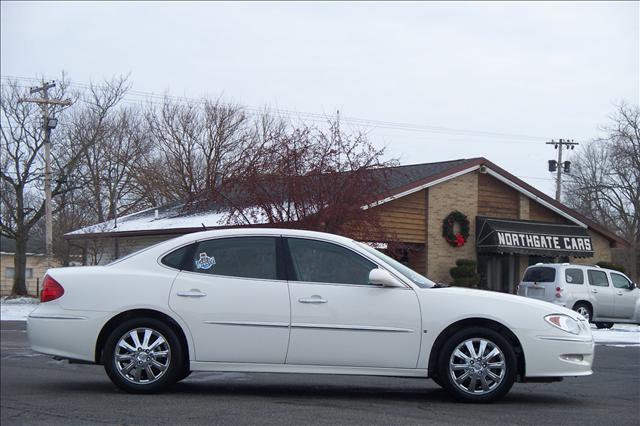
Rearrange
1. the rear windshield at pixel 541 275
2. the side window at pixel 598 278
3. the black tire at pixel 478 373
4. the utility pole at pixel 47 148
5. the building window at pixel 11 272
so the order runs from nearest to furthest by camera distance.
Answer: the black tire at pixel 478 373, the rear windshield at pixel 541 275, the side window at pixel 598 278, the utility pole at pixel 47 148, the building window at pixel 11 272

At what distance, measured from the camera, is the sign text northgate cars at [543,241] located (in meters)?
28.1

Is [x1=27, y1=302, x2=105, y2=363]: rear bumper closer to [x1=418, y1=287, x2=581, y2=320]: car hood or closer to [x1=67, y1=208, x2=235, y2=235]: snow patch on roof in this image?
[x1=418, y1=287, x2=581, y2=320]: car hood

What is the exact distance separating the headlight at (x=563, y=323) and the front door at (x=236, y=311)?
2.39 metres

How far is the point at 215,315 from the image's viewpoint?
769 centimetres

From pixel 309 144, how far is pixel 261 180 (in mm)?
1628

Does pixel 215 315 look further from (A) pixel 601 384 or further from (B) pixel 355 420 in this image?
(A) pixel 601 384

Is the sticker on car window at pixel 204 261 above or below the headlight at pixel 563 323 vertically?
above

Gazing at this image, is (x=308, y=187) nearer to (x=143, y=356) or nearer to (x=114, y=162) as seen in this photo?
(x=143, y=356)

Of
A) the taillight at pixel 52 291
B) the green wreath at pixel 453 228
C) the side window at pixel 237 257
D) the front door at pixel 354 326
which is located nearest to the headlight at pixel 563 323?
the front door at pixel 354 326

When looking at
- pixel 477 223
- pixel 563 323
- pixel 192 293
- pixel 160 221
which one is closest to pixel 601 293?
pixel 477 223

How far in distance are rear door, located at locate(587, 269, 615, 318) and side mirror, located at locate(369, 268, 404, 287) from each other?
52.8ft

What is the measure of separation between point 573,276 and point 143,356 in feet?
55.3

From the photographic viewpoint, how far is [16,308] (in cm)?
3212

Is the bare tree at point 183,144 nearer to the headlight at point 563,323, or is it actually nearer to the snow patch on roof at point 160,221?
the snow patch on roof at point 160,221
